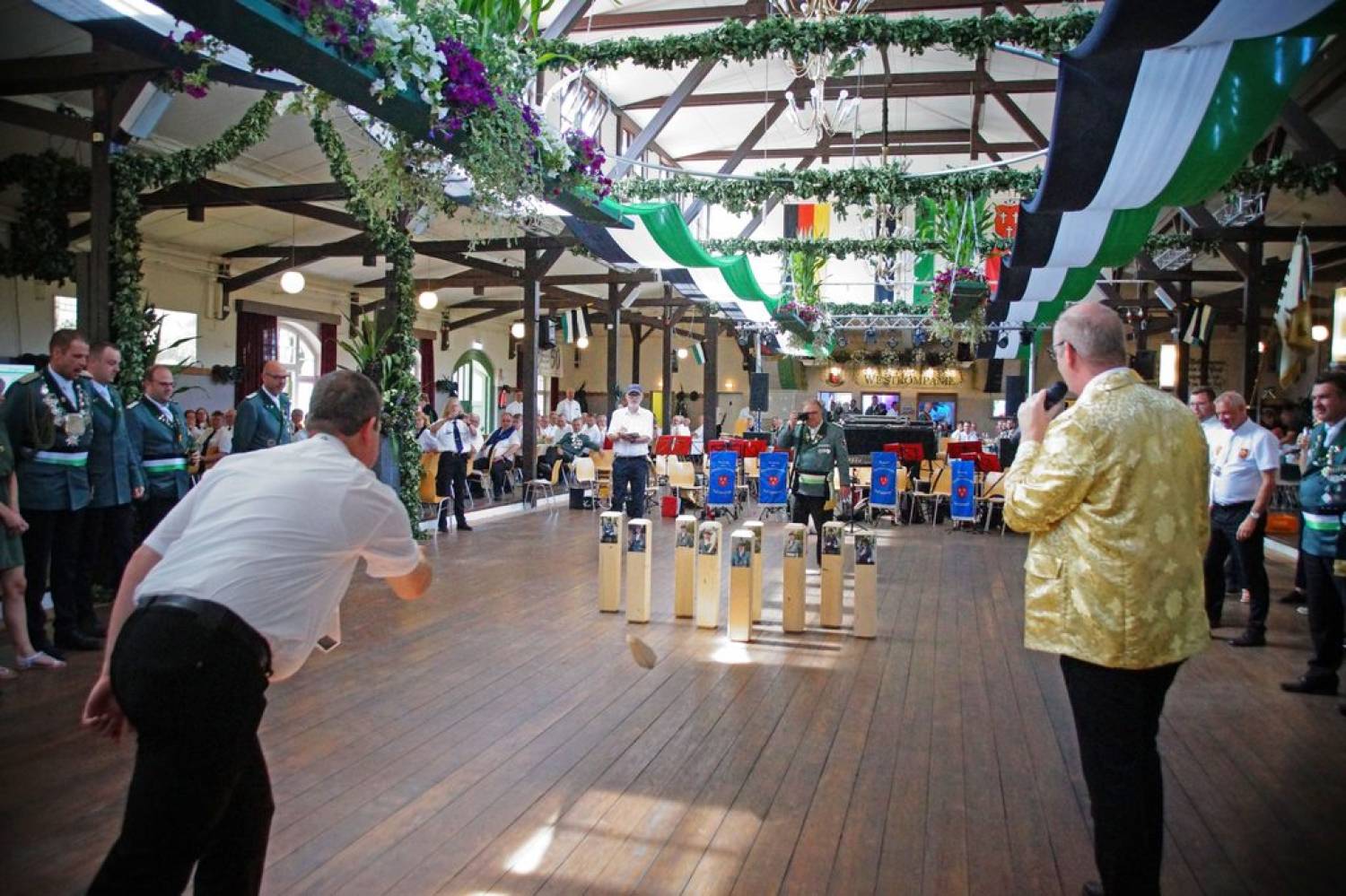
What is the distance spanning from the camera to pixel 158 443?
5.91 m

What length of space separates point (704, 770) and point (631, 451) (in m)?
6.32

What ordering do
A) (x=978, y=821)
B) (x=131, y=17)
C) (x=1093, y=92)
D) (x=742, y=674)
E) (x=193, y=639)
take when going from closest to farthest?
1. (x=193, y=639)
2. (x=978, y=821)
3. (x=1093, y=92)
4. (x=742, y=674)
5. (x=131, y=17)

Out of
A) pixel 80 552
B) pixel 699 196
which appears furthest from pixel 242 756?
pixel 699 196

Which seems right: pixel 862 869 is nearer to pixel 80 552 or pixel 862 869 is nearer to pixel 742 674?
pixel 742 674

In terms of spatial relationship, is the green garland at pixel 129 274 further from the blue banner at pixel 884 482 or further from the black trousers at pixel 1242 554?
the blue banner at pixel 884 482

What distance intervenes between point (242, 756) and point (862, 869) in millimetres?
1831

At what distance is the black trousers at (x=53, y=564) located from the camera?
4.77 m

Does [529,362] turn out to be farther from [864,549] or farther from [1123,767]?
[1123,767]

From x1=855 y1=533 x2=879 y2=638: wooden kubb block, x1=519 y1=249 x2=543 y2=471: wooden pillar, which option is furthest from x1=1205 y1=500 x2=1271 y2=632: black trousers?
x1=519 y1=249 x2=543 y2=471: wooden pillar

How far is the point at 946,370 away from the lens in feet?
87.4

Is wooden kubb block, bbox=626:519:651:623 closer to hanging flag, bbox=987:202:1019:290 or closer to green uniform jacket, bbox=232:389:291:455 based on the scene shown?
green uniform jacket, bbox=232:389:291:455

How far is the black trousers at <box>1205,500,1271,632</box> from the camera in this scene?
18.7 ft

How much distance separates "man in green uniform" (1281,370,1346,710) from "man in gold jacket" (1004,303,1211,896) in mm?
2874

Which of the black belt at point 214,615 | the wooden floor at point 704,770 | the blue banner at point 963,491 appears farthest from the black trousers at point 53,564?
the blue banner at point 963,491
